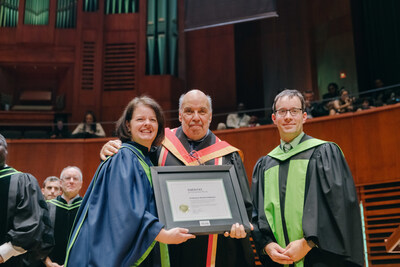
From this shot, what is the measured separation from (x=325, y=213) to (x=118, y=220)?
3.93ft

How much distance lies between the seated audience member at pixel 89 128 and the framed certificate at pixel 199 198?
6.24 meters

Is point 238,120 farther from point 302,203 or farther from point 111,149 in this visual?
point 111,149

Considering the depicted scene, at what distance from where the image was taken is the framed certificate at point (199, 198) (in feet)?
7.56

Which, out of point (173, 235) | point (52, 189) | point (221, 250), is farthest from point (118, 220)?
point (52, 189)

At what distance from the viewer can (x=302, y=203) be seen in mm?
2799

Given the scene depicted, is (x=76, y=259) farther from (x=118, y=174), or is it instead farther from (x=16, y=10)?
(x=16, y=10)

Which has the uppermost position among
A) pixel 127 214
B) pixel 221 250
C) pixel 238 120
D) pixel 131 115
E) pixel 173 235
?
pixel 238 120

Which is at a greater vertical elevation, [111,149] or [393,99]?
[393,99]

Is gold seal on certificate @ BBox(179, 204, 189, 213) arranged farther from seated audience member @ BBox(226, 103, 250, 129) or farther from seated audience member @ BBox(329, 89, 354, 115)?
seated audience member @ BBox(226, 103, 250, 129)

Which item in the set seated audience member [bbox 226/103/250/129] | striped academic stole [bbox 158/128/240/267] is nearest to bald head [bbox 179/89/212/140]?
striped academic stole [bbox 158/128/240/267]

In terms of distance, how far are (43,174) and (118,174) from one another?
20.6 ft

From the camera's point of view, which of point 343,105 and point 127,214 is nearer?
point 127,214

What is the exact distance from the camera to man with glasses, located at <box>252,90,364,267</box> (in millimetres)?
2633

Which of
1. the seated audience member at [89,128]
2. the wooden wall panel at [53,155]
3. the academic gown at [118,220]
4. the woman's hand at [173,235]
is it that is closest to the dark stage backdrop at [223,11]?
the seated audience member at [89,128]
